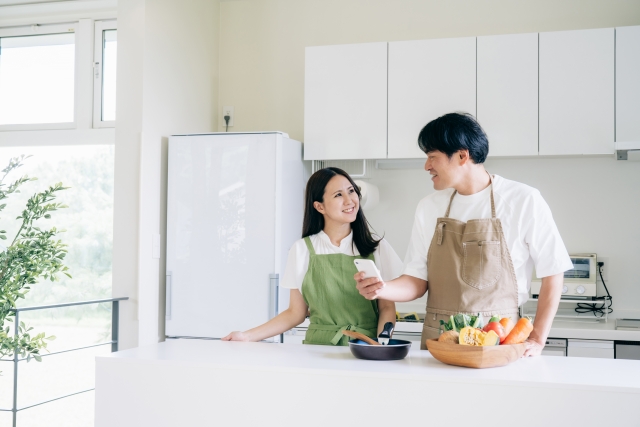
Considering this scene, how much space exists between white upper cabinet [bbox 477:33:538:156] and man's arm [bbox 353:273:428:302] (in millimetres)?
1481

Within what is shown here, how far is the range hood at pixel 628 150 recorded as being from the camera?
126 inches

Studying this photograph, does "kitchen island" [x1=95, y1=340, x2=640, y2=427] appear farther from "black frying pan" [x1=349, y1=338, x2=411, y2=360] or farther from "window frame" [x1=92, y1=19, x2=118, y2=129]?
"window frame" [x1=92, y1=19, x2=118, y2=129]

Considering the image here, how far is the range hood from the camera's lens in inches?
126

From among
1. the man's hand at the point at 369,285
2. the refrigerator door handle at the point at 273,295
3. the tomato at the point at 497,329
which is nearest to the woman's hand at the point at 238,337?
the man's hand at the point at 369,285

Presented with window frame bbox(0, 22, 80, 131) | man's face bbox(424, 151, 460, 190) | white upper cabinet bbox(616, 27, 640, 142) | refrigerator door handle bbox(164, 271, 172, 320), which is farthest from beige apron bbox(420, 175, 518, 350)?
window frame bbox(0, 22, 80, 131)

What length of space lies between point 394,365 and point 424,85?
220cm

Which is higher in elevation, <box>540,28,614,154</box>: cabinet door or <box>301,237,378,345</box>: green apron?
<box>540,28,614,154</box>: cabinet door

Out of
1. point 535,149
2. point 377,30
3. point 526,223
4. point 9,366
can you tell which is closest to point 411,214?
point 535,149

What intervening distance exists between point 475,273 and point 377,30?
232 centimetres

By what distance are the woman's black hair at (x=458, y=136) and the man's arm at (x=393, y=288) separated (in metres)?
0.43

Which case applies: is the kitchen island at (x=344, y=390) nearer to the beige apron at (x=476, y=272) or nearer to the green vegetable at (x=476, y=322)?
the green vegetable at (x=476, y=322)

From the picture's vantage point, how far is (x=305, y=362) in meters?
1.70

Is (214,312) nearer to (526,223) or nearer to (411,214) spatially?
(411,214)

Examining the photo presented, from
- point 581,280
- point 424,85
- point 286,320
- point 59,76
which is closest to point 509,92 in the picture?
point 424,85
